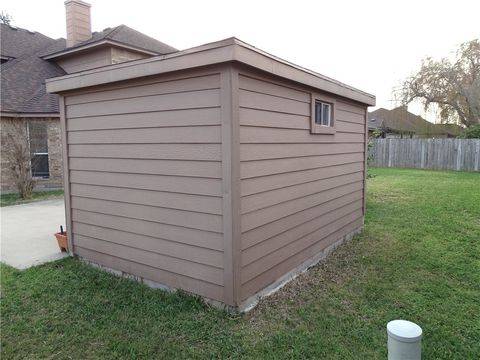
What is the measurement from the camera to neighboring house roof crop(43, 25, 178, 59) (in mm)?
11019

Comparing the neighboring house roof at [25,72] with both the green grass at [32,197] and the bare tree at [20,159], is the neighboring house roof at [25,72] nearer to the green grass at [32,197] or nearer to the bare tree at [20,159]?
the bare tree at [20,159]

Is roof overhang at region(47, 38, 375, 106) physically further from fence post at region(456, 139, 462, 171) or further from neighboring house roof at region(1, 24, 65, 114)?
fence post at region(456, 139, 462, 171)

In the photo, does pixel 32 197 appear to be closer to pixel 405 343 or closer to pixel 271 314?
pixel 271 314

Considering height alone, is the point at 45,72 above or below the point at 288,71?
above

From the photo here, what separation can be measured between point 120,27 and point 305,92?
11.3 metres

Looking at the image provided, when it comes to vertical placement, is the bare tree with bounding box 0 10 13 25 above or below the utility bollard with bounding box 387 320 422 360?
above

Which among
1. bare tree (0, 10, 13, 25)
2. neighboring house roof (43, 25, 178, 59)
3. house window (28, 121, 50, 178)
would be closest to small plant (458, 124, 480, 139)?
neighboring house roof (43, 25, 178, 59)

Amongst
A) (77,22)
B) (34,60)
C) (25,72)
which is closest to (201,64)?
(77,22)

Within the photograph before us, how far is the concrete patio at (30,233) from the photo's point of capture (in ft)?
14.9

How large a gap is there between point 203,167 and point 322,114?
2.08 meters

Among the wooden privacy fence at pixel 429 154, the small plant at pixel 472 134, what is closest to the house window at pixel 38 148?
the wooden privacy fence at pixel 429 154

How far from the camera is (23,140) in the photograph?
32.4ft

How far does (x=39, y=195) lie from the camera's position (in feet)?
32.6

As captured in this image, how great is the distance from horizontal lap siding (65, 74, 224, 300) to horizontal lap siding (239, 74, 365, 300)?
0.27 m
